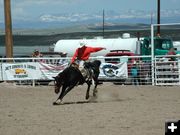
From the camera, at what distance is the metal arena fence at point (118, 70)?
20359mm

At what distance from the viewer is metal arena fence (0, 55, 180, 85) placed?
20359 millimetres

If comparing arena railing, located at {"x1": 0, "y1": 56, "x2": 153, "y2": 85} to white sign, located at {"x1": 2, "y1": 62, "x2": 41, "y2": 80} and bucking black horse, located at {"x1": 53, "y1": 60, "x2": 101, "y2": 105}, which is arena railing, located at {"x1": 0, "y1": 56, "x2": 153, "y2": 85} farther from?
bucking black horse, located at {"x1": 53, "y1": 60, "x2": 101, "y2": 105}

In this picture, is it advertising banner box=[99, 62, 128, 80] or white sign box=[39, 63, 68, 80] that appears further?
white sign box=[39, 63, 68, 80]

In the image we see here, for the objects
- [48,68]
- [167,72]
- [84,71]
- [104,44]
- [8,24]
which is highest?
[8,24]

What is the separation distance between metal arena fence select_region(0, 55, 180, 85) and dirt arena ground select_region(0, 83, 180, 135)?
242cm

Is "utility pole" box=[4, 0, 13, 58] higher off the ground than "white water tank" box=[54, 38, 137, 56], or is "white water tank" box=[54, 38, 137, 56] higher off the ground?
"utility pole" box=[4, 0, 13, 58]

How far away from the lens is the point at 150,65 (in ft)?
68.1

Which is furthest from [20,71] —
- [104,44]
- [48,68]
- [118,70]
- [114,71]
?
[104,44]

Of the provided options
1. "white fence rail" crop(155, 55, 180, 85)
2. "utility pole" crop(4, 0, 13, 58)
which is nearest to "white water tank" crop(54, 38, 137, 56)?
"utility pole" crop(4, 0, 13, 58)

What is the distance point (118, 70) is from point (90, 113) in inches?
371

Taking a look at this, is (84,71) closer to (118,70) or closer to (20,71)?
(118,70)

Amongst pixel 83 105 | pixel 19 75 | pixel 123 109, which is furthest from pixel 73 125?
pixel 19 75

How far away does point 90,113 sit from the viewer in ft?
37.7

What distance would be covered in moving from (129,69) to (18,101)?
274 inches
